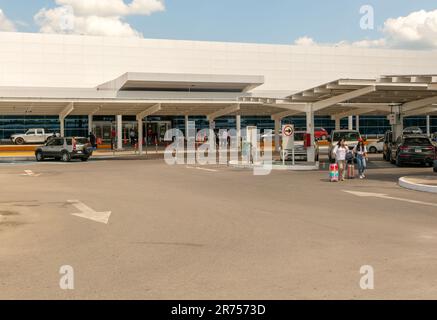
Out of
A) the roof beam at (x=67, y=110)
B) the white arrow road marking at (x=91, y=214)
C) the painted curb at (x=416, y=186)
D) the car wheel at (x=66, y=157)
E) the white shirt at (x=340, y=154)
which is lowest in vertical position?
the white arrow road marking at (x=91, y=214)

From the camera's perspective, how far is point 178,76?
59250 mm

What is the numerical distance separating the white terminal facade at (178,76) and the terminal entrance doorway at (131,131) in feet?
2.49

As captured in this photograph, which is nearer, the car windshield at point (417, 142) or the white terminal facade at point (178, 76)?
the car windshield at point (417, 142)

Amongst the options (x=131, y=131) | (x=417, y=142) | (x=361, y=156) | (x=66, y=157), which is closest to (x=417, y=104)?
(x=417, y=142)

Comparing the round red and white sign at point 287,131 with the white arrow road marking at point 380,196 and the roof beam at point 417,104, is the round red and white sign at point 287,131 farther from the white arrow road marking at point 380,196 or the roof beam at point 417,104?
the white arrow road marking at point 380,196

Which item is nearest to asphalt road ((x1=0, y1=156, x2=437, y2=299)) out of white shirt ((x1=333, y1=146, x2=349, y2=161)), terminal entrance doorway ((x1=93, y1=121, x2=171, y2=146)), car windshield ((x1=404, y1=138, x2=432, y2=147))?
white shirt ((x1=333, y1=146, x2=349, y2=161))

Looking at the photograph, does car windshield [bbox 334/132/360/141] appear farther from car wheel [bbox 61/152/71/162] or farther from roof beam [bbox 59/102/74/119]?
roof beam [bbox 59/102/74/119]

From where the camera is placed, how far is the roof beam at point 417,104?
31.9m

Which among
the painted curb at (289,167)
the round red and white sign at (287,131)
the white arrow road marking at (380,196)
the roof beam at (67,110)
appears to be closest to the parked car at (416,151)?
the painted curb at (289,167)

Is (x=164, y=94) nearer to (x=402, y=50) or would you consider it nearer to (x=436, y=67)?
(x=402, y=50)

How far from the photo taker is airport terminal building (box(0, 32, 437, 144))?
46.5 meters

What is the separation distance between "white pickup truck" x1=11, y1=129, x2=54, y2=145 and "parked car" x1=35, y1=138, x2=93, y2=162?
23202 mm

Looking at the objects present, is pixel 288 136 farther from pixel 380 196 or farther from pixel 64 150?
pixel 64 150

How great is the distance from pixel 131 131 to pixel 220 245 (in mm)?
55583
